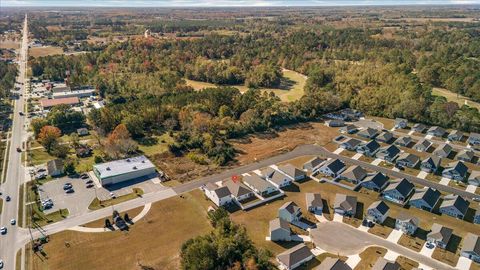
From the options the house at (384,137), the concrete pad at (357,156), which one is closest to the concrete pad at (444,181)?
the concrete pad at (357,156)

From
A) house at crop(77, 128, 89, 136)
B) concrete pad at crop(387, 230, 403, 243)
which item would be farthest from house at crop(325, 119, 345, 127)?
house at crop(77, 128, 89, 136)


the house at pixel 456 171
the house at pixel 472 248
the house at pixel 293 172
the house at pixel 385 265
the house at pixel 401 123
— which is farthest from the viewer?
the house at pixel 401 123

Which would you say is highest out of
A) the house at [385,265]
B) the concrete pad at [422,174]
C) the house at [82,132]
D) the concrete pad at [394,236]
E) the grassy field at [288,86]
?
the grassy field at [288,86]

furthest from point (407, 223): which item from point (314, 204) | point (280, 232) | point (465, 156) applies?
point (465, 156)

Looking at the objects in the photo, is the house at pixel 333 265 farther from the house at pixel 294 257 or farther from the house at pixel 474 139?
the house at pixel 474 139

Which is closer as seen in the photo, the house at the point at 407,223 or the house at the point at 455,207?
the house at the point at 407,223
